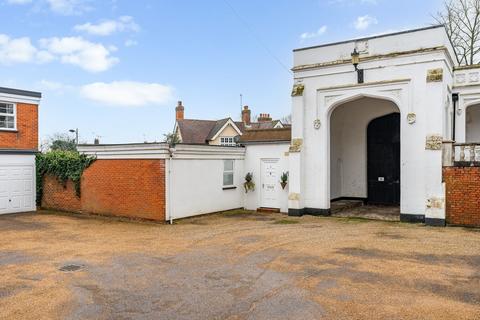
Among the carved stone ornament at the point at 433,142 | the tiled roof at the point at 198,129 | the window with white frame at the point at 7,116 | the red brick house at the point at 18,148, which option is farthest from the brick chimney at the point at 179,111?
the carved stone ornament at the point at 433,142

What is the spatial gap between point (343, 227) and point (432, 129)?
421 centimetres

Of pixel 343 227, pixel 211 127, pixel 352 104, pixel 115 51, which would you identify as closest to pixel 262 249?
pixel 343 227

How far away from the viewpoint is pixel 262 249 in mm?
8977

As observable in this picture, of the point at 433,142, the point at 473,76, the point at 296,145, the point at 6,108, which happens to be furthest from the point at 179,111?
the point at 433,142

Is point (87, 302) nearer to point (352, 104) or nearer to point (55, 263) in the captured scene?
point (55, 263)

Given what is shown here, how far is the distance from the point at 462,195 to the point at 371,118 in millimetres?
6075

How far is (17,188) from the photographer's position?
1648 centimetres

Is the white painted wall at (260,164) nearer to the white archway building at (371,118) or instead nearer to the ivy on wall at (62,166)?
the white archway building at (371,118)

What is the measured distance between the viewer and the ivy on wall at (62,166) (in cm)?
1539

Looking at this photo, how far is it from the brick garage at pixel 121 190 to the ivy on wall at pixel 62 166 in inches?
11.8

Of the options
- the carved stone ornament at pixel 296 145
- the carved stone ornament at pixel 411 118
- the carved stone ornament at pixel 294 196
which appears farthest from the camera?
the carved stone ornament at pixel 296 145

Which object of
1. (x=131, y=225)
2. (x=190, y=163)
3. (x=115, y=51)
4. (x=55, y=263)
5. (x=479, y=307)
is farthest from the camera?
(x=115, y=51)

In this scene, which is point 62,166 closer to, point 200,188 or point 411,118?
point 200,188

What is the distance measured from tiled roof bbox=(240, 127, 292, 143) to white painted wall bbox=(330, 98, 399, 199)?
7.90 ft
